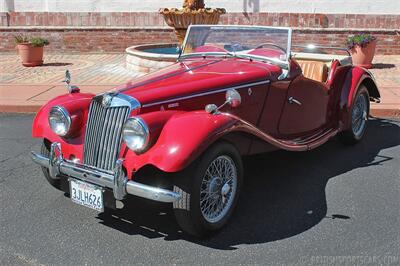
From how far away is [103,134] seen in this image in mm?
3648

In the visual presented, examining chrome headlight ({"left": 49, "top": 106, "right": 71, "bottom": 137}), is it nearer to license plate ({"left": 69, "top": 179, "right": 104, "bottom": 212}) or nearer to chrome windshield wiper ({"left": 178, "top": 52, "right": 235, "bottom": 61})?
license plate ({"left": 69, "top": 179, "right": 104, "bottom": 212})

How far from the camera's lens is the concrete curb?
283 inches

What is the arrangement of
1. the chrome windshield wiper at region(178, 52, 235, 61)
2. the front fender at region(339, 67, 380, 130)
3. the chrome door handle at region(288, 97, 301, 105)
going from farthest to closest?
the front fender at region(339, 67, 380, 130), the chrome windshield wiper at region(178, 52, 235, 61), the chrome door handle at region(288, 97, 301, 105)

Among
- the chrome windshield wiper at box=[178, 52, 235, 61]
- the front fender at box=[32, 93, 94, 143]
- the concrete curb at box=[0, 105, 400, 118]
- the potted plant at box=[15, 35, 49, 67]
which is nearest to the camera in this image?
the front fender at box=[32, 93, 94, 143]

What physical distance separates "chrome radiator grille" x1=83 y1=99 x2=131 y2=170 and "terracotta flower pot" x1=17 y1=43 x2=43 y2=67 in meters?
8.64

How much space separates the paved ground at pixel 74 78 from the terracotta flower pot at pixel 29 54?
24 cm

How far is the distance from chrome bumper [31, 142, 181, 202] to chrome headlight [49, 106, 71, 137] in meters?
0.14

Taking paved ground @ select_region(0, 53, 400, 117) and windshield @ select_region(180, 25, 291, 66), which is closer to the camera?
windshield @ select_region(180, 25, 291, 66)

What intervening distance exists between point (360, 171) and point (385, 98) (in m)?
3.30

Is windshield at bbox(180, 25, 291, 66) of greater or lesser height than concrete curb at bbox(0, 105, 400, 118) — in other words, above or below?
above

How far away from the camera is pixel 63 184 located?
3.76 metres

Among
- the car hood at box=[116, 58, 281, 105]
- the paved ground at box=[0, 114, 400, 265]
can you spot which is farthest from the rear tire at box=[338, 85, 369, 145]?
the car hood at box=[116, 58, 281, 105]

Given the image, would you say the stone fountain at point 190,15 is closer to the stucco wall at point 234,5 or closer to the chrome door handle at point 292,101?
the stucco wall at point 234,5

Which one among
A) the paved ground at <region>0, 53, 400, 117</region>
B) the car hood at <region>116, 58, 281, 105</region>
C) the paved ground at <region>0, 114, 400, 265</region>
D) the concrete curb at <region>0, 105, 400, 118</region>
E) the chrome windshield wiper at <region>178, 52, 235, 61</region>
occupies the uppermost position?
the chrome windshield wiper at <region>178, 52, 235, 61</region>
